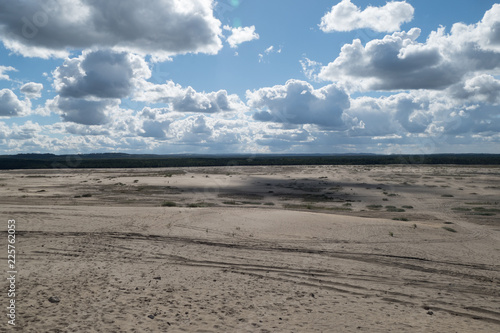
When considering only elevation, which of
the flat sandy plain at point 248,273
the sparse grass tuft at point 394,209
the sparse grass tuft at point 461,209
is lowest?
the sparse grass tuft at point 394,209

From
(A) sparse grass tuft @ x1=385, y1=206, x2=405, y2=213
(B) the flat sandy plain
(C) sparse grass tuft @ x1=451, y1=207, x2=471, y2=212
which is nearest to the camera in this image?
(B) the flat sandy plain

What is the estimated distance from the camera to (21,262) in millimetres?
10766

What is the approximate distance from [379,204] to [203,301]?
1021 inches

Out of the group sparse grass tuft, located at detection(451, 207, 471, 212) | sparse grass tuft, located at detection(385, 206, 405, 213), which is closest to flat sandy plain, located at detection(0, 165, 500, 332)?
sparse grass tuft, located at detection(385, 206, 405, 213)

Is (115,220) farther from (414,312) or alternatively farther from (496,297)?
(496,297)

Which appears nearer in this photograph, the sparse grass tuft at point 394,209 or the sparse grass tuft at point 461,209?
the sparse grass tuft at point 394,209

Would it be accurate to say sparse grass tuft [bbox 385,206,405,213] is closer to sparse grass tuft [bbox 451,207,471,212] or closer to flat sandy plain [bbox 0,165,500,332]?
sparse grass tuft [bbox 451,207,471,212]

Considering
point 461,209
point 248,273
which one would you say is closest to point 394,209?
point 461,209

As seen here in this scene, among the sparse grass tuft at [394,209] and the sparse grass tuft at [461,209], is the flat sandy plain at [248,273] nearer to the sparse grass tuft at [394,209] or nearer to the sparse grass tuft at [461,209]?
the sparse grass tuft at [394,209]

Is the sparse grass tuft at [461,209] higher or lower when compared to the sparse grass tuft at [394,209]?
higher

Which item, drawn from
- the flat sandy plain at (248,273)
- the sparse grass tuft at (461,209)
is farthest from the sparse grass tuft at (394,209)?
the flat sandy plain at (248,273)

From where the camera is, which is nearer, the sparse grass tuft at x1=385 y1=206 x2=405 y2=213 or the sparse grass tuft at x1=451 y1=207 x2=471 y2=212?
the sparse grass tuft at x1=385 y1=206 x2=405 y2=213

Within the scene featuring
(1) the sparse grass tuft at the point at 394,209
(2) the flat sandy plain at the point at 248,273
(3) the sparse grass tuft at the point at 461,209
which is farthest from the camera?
(3) the sparse grass tuft at the point at 461,209

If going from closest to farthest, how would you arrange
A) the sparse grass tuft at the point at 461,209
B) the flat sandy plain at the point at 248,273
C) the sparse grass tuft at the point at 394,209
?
the flat sandy plain at the point at 248,273 < the sparse grass tuft at the point at 394,209 < the sparse grass tuft at the point at 461,209
